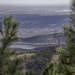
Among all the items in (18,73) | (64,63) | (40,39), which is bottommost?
(40,39)

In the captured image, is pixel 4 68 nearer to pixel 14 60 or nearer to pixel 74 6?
pixel 14 60

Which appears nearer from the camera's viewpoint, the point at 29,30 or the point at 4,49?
the point at 4,49

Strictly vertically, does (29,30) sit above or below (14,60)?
below

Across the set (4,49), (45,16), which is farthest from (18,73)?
(45,16)

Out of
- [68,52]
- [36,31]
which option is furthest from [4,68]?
[36,31]

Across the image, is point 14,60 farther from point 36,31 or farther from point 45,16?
point 45,16

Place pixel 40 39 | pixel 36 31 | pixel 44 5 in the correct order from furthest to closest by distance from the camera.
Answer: pixel 44 5 < pixel 36 31 < pixel 40 39

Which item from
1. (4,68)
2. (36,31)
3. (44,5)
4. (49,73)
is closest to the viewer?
(4,68)
